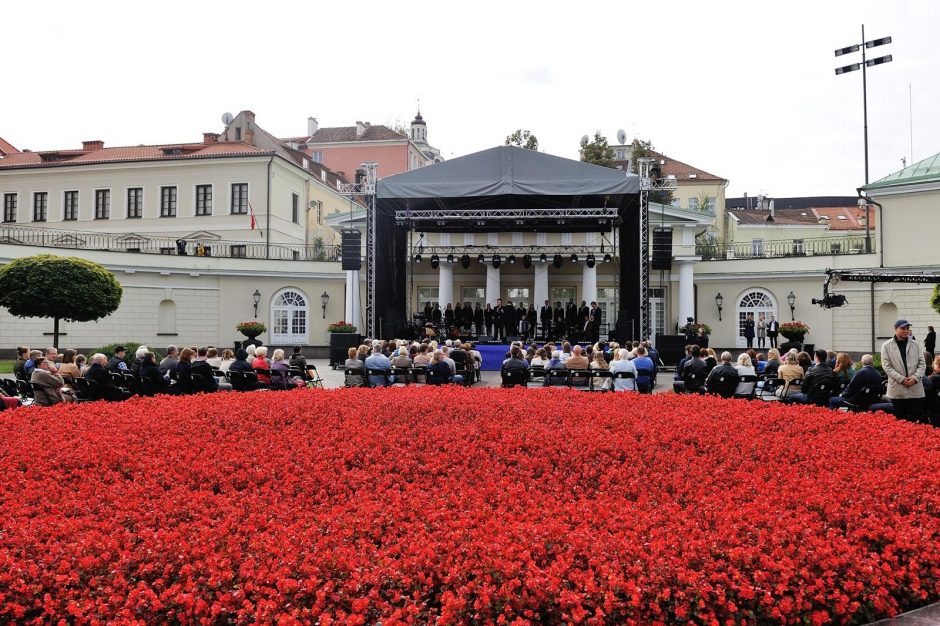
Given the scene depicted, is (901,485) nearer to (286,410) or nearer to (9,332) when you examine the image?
(286,410)

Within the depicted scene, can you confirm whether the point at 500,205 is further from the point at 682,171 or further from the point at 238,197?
the point at 682,171

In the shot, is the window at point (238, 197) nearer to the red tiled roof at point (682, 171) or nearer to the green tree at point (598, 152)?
the green tree at point (598, 152)

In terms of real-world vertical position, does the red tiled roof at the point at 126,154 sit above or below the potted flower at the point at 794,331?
above

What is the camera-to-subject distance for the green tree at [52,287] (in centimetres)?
2353

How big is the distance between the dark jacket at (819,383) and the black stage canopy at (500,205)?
426 inches

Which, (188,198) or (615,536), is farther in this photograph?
(188,198)

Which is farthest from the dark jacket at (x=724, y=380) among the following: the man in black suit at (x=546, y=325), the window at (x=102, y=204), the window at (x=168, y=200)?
the window at (x=102, y=204)

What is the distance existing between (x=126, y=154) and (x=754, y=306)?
124 feet

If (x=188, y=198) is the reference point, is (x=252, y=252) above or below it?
below

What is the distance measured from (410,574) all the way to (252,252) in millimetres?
36340

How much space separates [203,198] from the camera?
44.5 m

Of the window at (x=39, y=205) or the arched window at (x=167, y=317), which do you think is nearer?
the arched window at (x=167, y=317)

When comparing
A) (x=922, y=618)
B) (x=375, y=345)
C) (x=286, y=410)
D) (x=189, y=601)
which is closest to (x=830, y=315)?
(x=375, y=345)

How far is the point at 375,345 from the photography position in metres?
14.8
